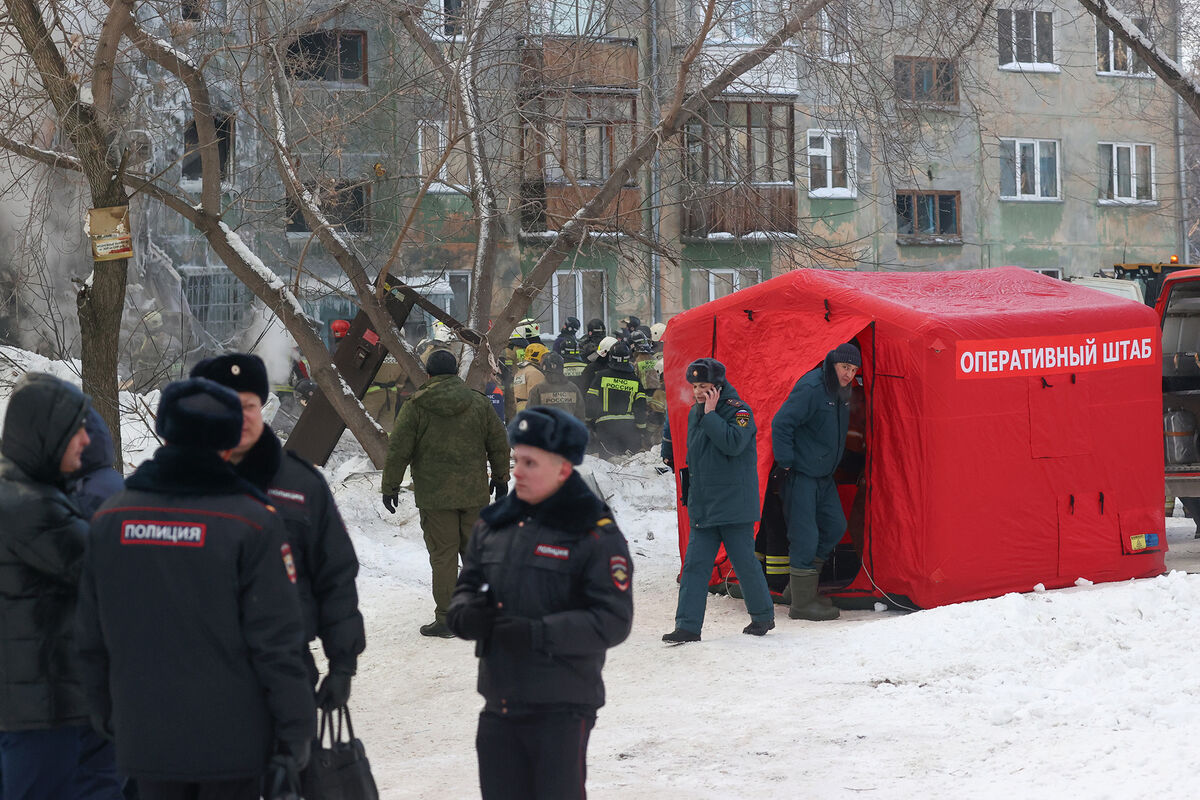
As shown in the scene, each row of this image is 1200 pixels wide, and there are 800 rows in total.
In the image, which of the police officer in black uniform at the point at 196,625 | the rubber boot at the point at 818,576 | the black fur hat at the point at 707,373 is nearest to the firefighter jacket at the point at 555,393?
the rubber boot at the point at 818,576

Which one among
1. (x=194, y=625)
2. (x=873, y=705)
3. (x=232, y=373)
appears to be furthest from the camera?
(x=873, y=705)

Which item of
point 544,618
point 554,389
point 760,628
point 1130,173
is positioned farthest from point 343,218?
point 1130,173

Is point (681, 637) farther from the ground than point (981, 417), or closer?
closer

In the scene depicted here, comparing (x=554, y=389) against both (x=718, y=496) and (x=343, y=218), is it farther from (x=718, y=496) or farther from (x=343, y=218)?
(x=718, y=496)

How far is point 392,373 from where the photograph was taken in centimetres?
1642

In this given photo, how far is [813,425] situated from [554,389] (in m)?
6.52

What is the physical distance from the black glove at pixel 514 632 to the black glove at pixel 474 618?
3 centimetres

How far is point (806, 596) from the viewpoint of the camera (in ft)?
30.3

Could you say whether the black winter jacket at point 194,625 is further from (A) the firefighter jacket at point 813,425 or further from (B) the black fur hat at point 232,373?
(A) the firefighter jacket at point 813,425

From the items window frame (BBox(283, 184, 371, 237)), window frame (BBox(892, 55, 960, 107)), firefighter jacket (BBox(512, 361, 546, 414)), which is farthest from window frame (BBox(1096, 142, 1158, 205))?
window frame (BBox(892, 55, 960, 107))

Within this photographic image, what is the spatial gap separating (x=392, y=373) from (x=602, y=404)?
8.60ft

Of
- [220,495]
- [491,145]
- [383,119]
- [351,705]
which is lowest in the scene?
[351,705]

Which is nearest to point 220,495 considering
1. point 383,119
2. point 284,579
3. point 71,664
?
point 284,579

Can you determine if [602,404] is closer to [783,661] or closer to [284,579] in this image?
[783,661]
